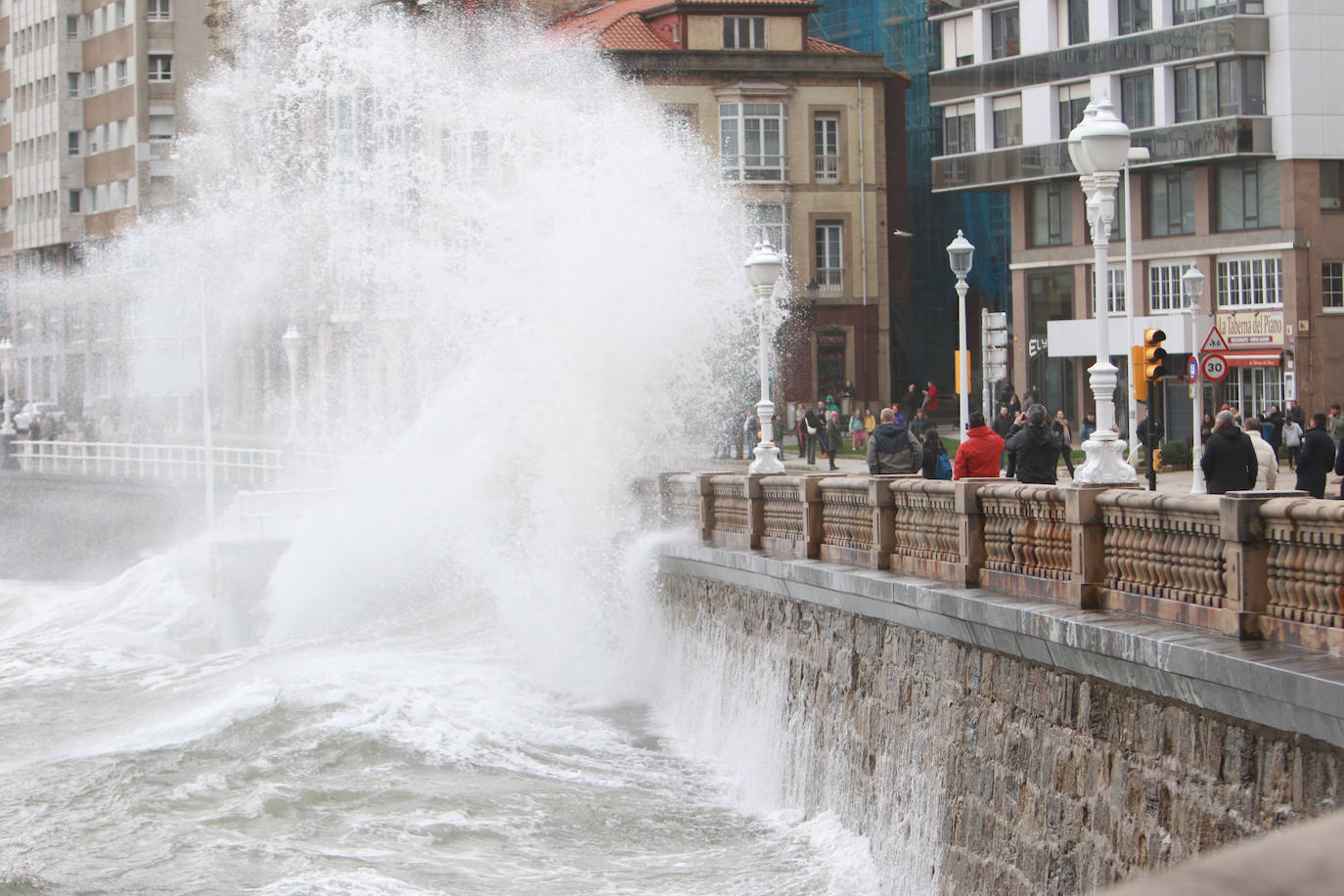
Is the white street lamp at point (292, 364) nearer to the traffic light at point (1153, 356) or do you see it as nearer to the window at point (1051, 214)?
the window at point (1051, 214)

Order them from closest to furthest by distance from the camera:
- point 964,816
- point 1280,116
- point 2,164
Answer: point 964,816, point 1280,116, point 2,164

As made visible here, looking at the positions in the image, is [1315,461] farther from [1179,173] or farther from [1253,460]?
[1179,173]

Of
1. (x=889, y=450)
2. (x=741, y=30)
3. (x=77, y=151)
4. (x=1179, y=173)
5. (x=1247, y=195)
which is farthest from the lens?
(x=77, y=151)

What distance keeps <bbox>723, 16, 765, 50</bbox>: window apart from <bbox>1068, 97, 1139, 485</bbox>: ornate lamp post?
138 ft

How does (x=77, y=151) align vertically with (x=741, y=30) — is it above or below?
above

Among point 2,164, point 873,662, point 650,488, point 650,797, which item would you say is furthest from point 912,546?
point 2,164

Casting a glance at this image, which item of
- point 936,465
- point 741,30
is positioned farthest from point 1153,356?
point 741,30

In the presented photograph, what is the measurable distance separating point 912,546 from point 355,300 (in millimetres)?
36484

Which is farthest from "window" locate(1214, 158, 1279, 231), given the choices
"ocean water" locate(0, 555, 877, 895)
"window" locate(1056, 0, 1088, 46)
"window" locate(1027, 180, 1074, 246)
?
"ocean water" locate(0, 555, 877, 895)

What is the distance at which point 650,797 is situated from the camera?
1541 cm

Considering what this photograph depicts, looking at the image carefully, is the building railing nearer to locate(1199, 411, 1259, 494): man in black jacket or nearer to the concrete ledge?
the concrete ledge

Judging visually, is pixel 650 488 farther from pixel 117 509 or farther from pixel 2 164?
pixel 2 164

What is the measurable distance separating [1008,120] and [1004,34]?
2455 millimetres

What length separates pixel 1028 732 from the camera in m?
9.43
